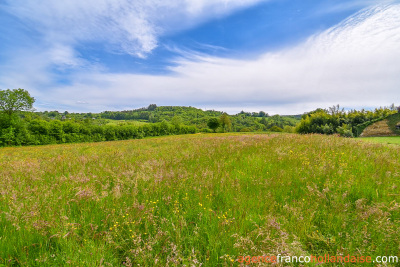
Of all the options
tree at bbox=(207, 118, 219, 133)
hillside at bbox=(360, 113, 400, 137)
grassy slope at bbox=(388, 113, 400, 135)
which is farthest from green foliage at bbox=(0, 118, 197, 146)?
grassy slope at bbox=(388, 113, 400, 135)

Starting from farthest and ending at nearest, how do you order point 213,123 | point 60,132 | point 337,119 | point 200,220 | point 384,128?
point 213,123, point 60,132, point 337,119, point 384,128, point 200,220

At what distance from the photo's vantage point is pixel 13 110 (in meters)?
41.1

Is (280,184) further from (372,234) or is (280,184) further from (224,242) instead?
(224,242)

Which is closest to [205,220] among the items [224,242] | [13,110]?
[224,242]

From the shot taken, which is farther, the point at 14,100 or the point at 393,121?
the point at 14,100

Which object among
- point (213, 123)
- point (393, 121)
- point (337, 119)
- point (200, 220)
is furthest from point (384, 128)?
point (213, 123)

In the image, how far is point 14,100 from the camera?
1612 inches

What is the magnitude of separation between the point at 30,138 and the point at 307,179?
195ft

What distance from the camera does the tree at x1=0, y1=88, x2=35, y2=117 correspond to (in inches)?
1567

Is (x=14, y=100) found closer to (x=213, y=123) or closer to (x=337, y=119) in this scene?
(x=213, y=123)

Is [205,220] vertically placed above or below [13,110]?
below

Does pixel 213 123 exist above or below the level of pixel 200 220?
above

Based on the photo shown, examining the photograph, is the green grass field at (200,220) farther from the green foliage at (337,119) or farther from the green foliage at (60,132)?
the green foliage at (60,132)

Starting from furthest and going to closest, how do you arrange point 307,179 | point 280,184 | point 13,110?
point 13,110 → point 307,179 → point 280,184
